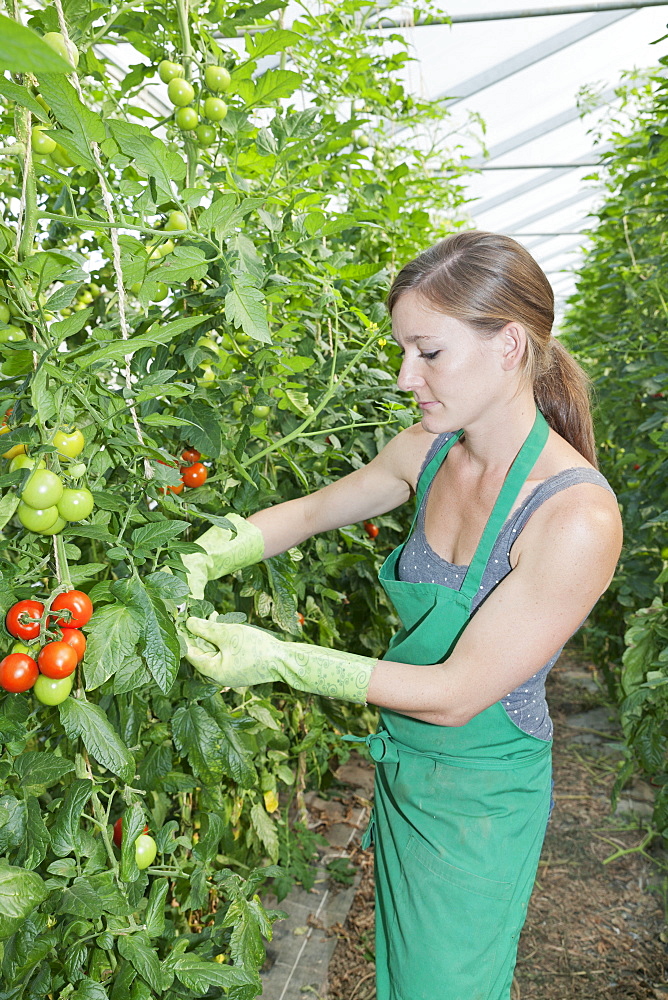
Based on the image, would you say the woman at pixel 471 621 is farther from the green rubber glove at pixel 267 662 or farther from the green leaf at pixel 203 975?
the green leaf at pixel 203 975

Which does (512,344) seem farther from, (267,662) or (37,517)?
(37,517)

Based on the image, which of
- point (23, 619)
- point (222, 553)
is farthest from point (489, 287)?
point (23, 619)

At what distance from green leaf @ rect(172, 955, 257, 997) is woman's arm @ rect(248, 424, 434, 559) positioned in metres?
0.61

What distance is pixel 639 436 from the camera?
8.13 feet

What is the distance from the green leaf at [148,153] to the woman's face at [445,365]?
0.41m

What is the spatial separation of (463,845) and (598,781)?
1.80 metres

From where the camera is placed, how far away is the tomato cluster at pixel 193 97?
37.7 inches

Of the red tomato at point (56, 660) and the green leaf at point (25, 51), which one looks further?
the red tomato at point (56, 660)

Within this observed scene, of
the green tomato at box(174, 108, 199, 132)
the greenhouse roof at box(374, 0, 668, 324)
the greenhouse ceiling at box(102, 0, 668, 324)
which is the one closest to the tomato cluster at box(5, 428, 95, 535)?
the green tomato at box(174, 108, 199, 132)

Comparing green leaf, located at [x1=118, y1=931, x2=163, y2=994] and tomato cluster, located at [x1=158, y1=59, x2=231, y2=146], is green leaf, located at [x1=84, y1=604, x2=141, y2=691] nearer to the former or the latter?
green leaf, located at [x1=118, y1=931, x2=163, y2=994]

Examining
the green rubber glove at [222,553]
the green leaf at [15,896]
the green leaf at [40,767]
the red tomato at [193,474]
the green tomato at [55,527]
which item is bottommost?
the green rubber glove at [222,553]

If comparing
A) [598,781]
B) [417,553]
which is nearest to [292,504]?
[417,553]

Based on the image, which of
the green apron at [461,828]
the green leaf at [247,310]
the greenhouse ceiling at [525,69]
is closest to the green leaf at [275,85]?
the green leaf at [247,310]

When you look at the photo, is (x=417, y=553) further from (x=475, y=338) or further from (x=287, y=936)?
(x=287, y=936)
